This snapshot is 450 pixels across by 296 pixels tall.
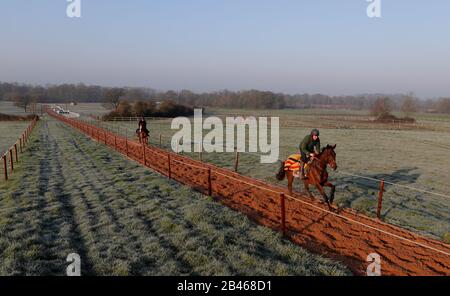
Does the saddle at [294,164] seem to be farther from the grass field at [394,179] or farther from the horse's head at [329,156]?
the grass field at [394,179]

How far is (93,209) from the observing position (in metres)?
10.3

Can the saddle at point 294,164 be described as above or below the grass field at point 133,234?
above

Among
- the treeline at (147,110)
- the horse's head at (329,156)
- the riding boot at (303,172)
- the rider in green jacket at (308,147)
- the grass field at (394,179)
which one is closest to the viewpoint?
the horse's head at (329,156)

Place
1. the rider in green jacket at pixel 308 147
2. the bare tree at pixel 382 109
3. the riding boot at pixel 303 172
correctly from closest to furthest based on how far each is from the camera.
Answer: the rider in green jacket at pixel 308 147 → the riding boot at pixel 303 172 → the bare tree at pixel 382 109

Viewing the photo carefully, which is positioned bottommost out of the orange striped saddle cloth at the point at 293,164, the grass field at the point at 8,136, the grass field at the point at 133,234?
the grass field at the point at 133,234

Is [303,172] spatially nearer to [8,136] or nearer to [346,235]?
[346,235]

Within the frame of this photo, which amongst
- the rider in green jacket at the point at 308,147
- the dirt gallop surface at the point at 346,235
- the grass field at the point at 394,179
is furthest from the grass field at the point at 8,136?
the rider in green jacket at the point at 308,147

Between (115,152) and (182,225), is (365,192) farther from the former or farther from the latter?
(115,152)

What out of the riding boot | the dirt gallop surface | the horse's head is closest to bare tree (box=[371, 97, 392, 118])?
the riding boot

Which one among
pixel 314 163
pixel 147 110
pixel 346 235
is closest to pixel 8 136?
pixel 147 110

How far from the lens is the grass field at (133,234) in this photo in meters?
6.64

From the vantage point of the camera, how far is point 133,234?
8.32 meters
